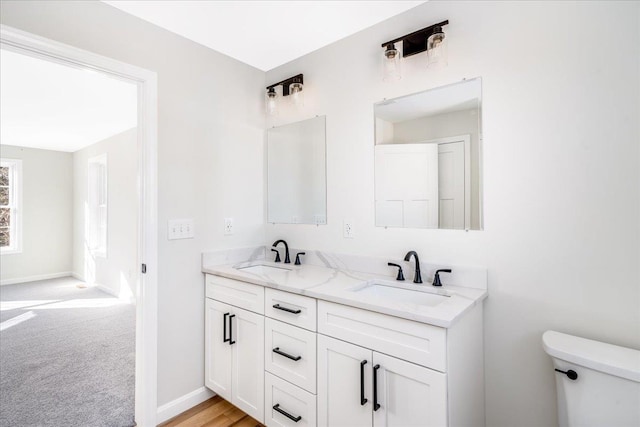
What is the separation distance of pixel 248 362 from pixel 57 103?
11.6 ft

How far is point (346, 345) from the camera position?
1.34m

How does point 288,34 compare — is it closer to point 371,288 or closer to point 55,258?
point 371,288

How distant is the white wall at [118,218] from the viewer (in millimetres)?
4383

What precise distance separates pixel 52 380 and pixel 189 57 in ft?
8.36

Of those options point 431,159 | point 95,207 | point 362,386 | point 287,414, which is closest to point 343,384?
point 362,386

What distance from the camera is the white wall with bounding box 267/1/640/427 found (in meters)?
1.19

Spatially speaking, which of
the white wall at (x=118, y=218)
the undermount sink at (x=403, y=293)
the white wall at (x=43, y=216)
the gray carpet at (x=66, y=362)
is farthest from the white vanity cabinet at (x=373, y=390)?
the white wall at (x=43, y=216)

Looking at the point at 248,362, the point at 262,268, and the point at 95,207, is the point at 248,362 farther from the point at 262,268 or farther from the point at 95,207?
the point at 95,207

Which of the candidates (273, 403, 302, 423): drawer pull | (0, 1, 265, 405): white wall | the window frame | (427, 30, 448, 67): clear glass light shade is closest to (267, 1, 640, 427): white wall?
(427, 30, 448, 67): clear glass light shade

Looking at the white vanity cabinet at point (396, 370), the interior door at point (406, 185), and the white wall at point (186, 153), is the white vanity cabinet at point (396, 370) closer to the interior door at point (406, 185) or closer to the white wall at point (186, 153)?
the interior door at point (406, 185)

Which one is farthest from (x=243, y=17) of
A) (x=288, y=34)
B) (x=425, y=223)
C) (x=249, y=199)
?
(x=425, y=223)

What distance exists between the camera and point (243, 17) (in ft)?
5.89

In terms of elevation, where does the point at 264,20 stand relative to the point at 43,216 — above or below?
above

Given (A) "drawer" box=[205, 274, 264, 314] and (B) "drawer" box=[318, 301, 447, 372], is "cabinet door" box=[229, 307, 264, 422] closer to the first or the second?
(A) "drawer" box=[205, 274, 264, 314]
